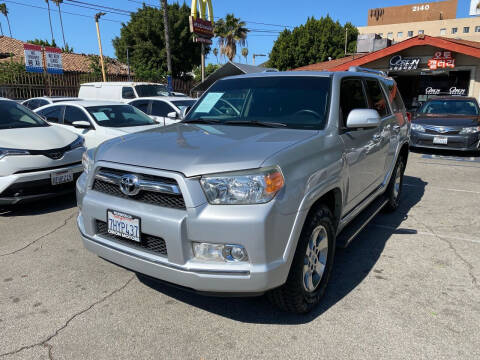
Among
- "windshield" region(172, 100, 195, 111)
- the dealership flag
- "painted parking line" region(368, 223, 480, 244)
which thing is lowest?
"painted parking line" region(368, 223, 480, 244)

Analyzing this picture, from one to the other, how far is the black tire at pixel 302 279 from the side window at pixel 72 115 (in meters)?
6.17

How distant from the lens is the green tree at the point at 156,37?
36188 millimetres

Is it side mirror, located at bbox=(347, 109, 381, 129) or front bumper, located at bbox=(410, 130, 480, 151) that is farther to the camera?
front bumper, located at bbox=(410, 130, 480, 151)

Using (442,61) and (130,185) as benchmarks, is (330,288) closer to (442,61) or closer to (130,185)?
(130,185)

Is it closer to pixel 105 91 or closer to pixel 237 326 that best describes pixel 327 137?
pixel 237 326

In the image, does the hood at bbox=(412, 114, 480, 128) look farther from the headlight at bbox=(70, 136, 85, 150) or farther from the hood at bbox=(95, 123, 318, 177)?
the headlight at bbox=(70, 136, 85, 150)

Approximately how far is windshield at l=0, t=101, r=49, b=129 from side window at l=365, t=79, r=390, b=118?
4991 mm

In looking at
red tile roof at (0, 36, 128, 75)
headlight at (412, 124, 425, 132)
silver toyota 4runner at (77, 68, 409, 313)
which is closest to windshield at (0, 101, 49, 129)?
silver toyota 4runner at (77, 68, 409, 313)

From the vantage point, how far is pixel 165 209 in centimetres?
238

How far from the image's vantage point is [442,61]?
17828 mm

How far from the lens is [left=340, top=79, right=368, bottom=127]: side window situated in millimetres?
3445

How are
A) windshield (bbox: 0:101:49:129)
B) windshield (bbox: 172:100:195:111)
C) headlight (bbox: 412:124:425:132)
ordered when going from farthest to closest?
windshield (bbox: 172:100:195:111)
headlight (bbox: 412:124:425:132)
windshield (bbox: 0:101:49:129)

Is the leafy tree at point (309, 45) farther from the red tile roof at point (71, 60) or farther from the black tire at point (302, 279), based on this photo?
the black tire at point (302, 279)

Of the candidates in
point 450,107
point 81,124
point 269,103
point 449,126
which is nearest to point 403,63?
point 450,107
